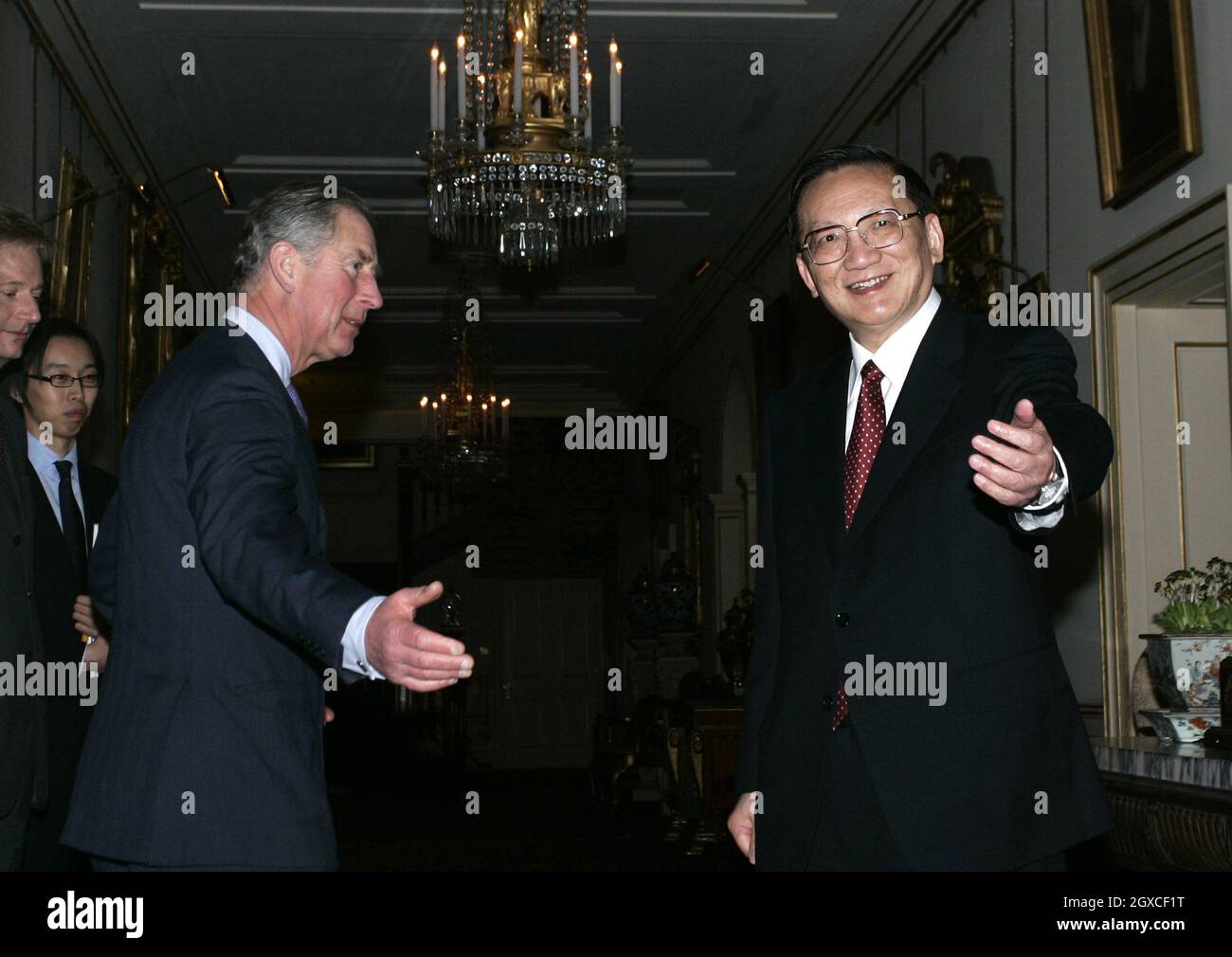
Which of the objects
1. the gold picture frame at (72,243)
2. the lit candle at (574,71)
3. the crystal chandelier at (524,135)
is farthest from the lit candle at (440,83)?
the gold picture frame at (72,243)

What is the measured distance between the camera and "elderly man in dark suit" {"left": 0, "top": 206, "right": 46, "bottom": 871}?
308 centimetres

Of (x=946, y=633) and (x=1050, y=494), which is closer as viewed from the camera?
(x=1050, y=494)

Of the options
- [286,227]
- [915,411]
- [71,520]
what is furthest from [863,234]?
[71,520]

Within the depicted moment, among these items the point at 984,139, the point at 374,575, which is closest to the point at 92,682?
the point at 984,139

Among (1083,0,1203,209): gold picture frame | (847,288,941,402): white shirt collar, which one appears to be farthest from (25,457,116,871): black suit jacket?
(1083,0,1203,209): gold picture frame

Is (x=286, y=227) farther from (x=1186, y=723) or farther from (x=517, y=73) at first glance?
(x=517, y=73)

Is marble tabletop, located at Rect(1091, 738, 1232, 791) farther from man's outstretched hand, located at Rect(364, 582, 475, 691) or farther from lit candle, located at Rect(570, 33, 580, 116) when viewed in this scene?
lit candle, located at Rect(570, 33, 580, 116)

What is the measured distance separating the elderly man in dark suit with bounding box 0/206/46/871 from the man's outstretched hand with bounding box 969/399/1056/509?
7.43ft

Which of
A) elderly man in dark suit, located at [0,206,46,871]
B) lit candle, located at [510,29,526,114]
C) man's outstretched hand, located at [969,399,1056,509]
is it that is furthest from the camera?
lit candle, located at [510,29,526,114]

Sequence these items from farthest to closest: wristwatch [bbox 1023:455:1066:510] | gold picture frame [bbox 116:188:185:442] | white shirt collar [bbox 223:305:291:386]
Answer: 1. gold picture frame [bbox 116:188:185:442]
2. white shirt collar [bbox 223:305:291:386]
3. wristwatch [bbox 1023:455:1066:510]

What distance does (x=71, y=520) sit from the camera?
3.91 meters

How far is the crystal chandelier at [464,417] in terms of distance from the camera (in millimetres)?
10680

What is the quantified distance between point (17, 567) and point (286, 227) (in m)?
1.45

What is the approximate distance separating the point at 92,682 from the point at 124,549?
163 cm
